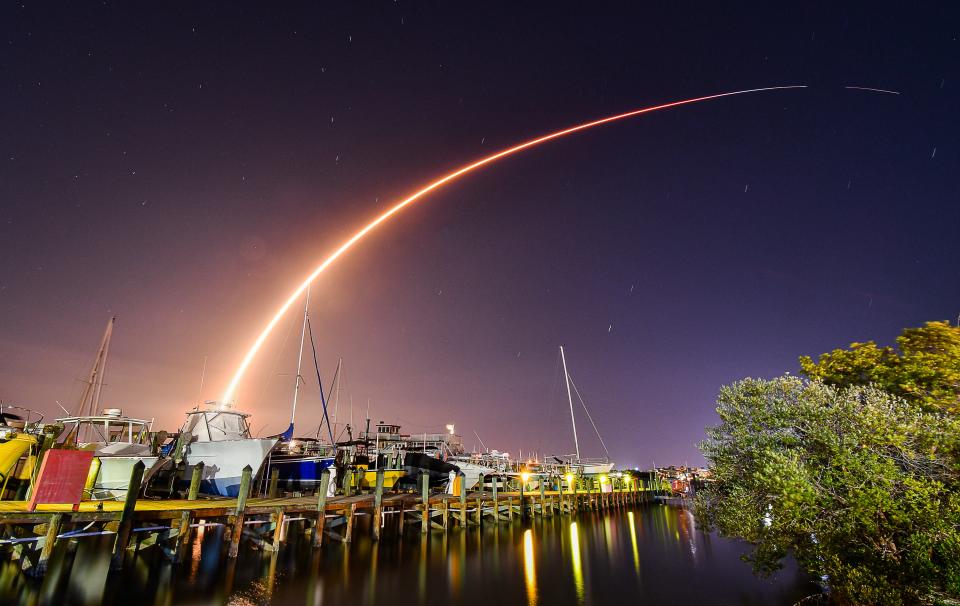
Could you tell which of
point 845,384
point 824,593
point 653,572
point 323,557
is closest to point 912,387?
point 845,384

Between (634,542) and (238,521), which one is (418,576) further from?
(634,542)

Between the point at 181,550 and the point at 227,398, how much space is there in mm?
15342

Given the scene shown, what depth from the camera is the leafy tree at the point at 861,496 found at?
9.87m

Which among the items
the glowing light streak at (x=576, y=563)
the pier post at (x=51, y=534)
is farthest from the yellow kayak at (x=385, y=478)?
the pier post at (x=51, y=534)

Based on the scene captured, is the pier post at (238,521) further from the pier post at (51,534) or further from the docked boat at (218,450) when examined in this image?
the docked boat at (218,450)

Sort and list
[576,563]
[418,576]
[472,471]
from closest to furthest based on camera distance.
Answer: [418,576]
[576,563]
[472,471]

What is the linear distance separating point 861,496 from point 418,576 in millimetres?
14390

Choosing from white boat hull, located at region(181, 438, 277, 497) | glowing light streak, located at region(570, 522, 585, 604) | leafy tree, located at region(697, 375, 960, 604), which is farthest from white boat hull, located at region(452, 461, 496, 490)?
leafy tree, located at region(697, 375, 960, 604)

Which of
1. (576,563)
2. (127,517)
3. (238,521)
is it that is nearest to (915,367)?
(576,563)

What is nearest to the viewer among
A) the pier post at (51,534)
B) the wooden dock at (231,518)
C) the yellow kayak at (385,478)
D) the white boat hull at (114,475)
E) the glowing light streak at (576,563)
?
the pier post at (51,534)

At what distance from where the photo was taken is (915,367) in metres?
14.8

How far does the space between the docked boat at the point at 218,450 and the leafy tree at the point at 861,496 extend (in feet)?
72.6

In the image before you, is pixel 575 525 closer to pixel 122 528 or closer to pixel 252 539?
pixel 252 539

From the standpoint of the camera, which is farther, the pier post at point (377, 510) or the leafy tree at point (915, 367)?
the pier post at point (377, 510)
